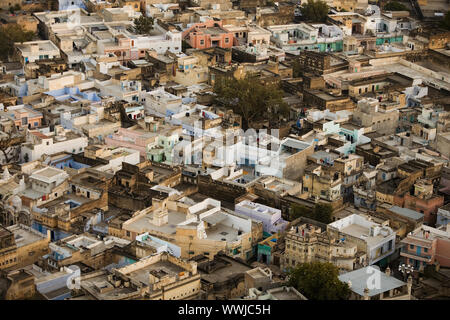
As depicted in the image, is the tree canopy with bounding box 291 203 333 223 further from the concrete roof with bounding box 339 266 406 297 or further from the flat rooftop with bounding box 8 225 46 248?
the flat rooftop with bounding box 8 225 46 248

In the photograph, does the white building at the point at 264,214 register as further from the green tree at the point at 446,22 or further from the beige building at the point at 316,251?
the green tree at the point at 446,22

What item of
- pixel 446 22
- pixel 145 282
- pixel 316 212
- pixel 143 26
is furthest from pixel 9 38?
pixel 145 282

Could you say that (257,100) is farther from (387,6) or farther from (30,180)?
(387,6)

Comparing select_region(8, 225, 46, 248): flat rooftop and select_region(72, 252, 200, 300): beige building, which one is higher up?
select_region(72, 252, 200, 300): beige building

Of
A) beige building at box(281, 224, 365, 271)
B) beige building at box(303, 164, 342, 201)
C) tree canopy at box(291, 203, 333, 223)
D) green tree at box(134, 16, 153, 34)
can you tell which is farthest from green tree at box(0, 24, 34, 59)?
beige building at box(281, 224, 365, 271)

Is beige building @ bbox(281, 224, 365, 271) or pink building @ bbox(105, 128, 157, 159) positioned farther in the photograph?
pink building @ bbox(105, 128, 157, 159)

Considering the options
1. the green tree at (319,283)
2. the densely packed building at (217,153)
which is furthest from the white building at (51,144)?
the green tree at (319,283)

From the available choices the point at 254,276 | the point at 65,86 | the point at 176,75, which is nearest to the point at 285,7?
the point at 176,75
